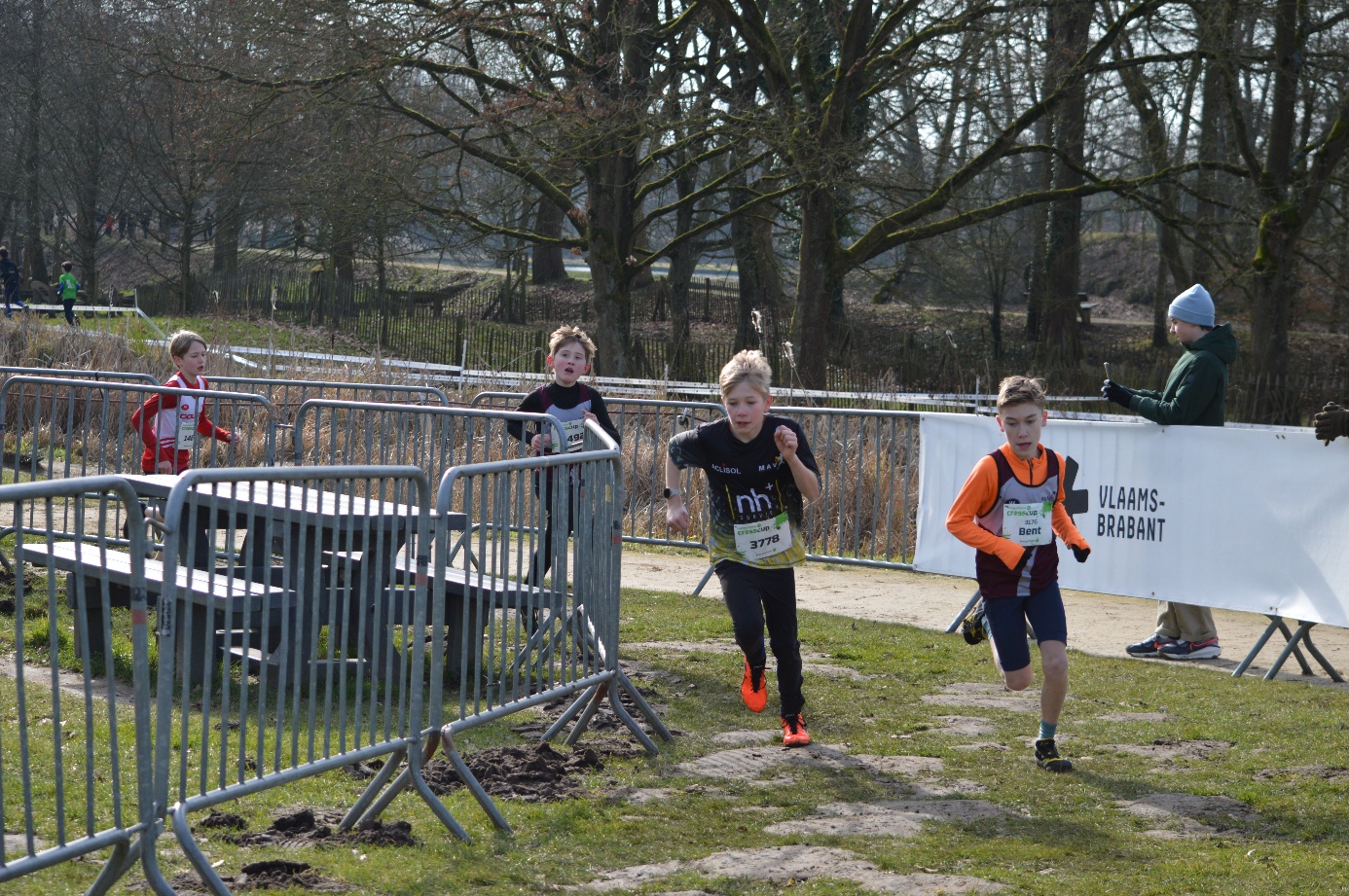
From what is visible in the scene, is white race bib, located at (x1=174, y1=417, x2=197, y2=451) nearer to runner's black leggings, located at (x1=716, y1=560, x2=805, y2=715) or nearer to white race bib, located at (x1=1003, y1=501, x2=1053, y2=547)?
runner's black leggings, located at (x1=716, y1=560, x2=805, y2=715)

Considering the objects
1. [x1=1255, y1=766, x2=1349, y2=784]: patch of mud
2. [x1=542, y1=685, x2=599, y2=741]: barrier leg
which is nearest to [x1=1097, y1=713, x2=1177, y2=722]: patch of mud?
[x1=1255, y1=766, x2=1349, y2=784]: patch of mud

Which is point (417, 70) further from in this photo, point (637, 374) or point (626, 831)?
point (626, 831)

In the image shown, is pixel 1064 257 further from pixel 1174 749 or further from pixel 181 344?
pixel 1174 749

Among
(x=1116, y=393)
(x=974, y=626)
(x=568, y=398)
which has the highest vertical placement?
(x=1116, y=393)

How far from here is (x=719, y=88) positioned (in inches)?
934

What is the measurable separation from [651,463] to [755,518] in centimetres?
800

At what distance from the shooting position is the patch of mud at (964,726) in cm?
667

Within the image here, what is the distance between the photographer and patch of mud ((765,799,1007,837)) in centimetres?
509

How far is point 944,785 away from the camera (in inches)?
227

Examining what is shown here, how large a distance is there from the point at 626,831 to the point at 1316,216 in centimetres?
2839

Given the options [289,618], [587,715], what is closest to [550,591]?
[587,715]

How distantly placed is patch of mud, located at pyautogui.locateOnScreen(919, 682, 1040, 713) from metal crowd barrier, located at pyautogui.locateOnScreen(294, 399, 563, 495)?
Answer: 103 inches

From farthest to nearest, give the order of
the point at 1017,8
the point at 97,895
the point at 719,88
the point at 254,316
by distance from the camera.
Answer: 1. the point at 254,316
2. the point at 719,88
3. the point at 1017,8
4. the point at 97,895

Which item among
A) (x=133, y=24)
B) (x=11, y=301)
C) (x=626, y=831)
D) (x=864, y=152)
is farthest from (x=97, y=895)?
(x=11, y=301)
